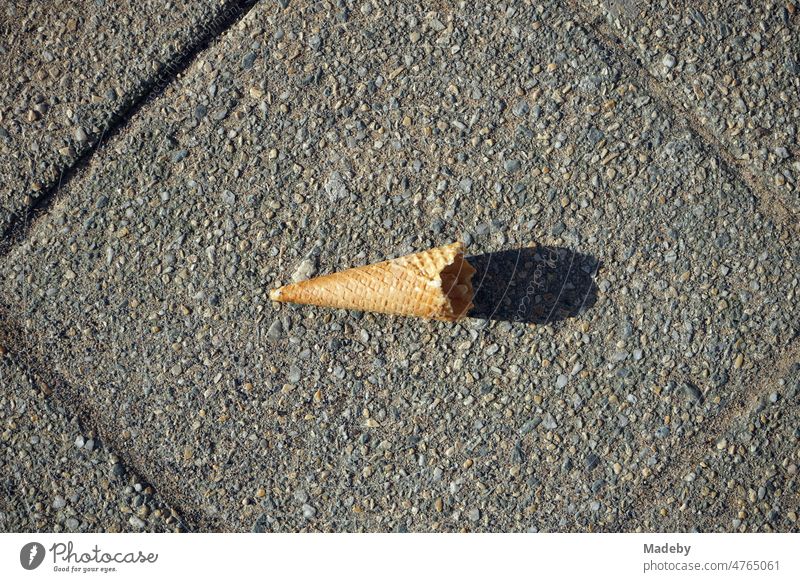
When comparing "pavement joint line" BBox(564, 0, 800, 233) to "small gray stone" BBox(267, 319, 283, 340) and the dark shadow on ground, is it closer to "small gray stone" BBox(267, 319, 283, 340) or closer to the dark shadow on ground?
the dark shadow on ground

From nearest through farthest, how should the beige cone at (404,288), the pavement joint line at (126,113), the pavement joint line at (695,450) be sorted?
the beige cone at (404,288) → the pavement joint line at (695,450) → the pavement joint line at (126,113)

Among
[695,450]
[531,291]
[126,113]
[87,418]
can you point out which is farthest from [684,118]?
[87,418]

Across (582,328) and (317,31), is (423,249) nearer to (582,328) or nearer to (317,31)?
(582,328)

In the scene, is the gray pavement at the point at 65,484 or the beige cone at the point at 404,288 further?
the gray pavement at the point at 65,484

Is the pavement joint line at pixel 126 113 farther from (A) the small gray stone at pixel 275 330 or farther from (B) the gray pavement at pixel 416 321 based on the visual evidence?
(A) the small gray stone at pixel 275 330
